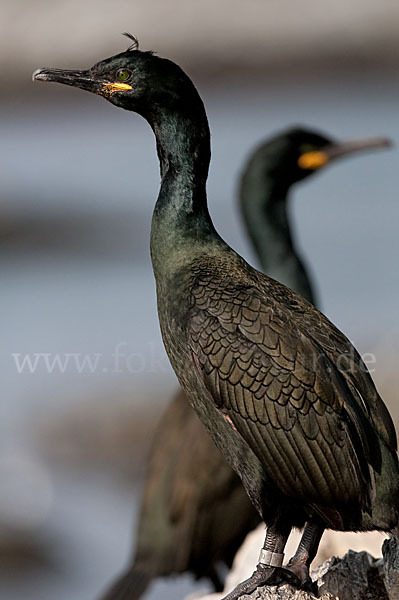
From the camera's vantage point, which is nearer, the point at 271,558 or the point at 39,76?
the point at 271,558

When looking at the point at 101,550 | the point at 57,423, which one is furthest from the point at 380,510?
the point at 57,423

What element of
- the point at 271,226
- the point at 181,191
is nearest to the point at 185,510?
the point at 271,226

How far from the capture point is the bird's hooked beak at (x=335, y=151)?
6.74 m

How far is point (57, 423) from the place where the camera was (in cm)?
1459

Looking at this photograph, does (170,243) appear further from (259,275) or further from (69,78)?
(69,78)

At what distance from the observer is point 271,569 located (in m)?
3.66

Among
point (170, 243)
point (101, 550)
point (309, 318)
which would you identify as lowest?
point (101, 550)

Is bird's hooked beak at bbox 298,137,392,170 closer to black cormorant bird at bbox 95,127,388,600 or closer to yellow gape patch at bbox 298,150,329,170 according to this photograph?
yellow gape patch at bbox 298,150,329,170

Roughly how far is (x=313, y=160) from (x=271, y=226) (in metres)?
0.64

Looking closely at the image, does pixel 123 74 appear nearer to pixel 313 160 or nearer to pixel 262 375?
pixel 262 375

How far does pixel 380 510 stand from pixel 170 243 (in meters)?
1.15

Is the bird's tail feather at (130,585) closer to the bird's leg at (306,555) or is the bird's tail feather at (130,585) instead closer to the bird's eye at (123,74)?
the bird's leg at (306,555)

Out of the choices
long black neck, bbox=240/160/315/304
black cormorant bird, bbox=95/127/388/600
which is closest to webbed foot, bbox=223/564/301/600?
black cormorant bird, bbox=95/127/388/600

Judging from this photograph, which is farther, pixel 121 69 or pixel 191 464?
pixel 191 464
